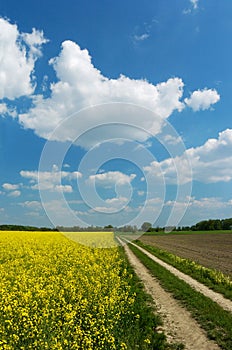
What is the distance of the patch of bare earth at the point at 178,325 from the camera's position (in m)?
8.12

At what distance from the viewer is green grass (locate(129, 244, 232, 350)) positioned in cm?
855

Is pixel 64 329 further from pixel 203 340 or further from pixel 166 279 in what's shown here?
pixel 166 279

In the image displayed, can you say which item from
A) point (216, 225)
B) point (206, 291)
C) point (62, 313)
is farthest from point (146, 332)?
point (216, 225)

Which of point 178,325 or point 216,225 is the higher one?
point 216,225

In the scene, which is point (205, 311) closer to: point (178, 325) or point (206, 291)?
point (178, 325)

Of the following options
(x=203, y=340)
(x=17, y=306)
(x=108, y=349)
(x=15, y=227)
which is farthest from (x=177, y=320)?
(x=15, y=227)

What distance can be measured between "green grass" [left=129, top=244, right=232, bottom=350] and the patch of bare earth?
21 cm

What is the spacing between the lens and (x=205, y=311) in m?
10.6

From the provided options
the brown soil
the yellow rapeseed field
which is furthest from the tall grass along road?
the yellow rapeseed field

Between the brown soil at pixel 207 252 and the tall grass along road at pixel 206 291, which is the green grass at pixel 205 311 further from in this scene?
the brown soil at pixel 207 252

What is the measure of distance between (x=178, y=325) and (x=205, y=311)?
1.51m

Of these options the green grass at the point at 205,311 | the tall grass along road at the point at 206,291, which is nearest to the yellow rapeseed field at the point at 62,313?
the green grass at the point at 205,311

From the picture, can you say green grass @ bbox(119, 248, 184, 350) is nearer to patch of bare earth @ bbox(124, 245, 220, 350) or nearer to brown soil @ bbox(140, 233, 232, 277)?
patch of bare earth @ bbox(124, 245, 220, 350)

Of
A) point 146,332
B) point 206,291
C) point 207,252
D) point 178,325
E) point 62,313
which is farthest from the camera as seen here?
point 207,252
